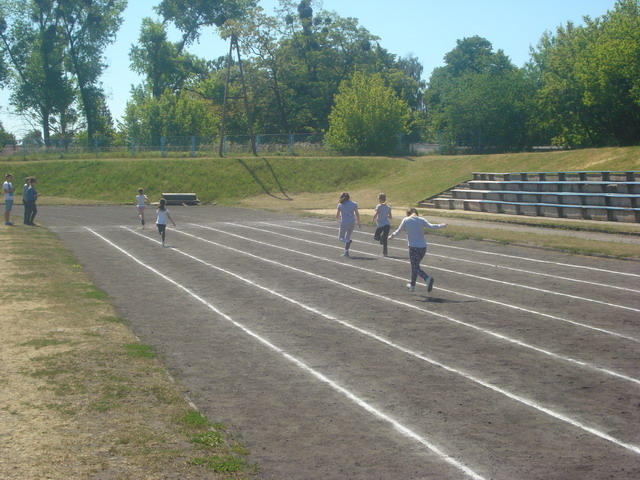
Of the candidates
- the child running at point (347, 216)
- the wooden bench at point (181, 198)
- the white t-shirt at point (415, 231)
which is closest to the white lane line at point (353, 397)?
the white t-shirt at point (415, 231)

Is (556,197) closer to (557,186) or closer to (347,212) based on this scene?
(557,186)

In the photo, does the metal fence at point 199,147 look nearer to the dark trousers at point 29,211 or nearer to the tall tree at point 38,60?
the tall tree at point 38,60

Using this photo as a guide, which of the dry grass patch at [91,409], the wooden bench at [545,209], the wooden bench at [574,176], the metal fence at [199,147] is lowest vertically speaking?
the dry grass patch at [91,409]

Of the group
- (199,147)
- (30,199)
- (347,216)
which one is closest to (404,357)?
(347,216)

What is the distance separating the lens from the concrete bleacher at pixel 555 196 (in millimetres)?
31281

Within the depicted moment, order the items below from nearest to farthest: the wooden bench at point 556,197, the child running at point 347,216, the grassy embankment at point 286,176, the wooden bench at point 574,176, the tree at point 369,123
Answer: the child running at point 347,216 → the wooden bench at point 556,197 → the wooden bench at point 574,176 → the grassy embankment at point 286,176 → the tree at point 369,123

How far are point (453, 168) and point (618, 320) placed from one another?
3746cm

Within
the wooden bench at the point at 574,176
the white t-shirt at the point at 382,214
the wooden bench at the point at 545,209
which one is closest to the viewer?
the white t-shirt at the point at 382,214

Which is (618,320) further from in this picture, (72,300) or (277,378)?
(72,300)

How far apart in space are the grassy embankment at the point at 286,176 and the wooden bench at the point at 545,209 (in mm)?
4401

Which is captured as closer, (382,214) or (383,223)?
(382,214)

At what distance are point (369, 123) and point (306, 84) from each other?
21.0 meters

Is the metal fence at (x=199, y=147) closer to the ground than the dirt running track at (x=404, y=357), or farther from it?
farther from it

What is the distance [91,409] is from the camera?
8.11 m
